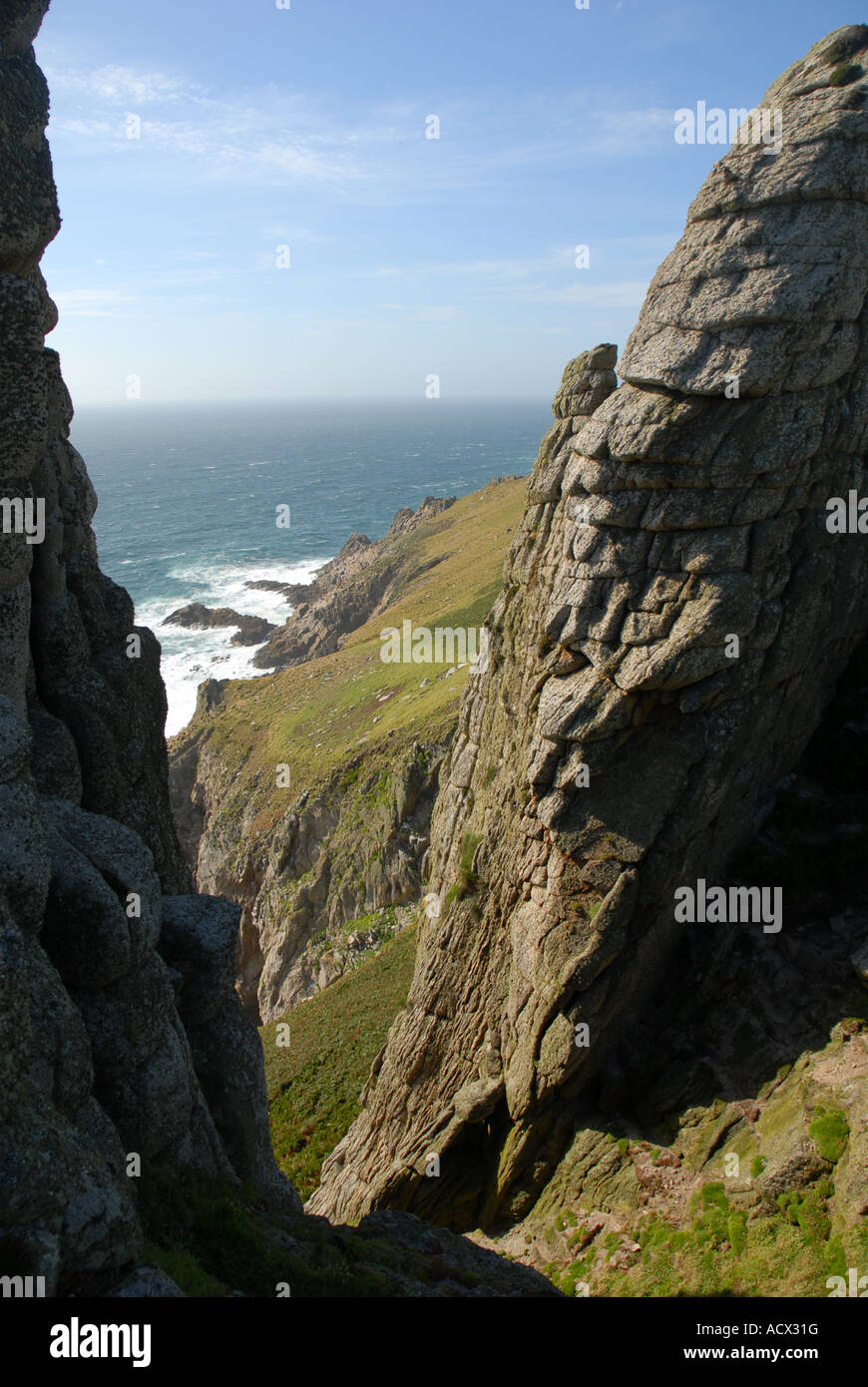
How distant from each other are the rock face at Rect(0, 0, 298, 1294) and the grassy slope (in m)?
35.9

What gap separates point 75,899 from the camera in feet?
39.5

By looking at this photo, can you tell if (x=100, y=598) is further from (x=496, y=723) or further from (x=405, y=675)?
(x=405, y=675)

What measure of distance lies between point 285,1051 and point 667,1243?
25.2 meters

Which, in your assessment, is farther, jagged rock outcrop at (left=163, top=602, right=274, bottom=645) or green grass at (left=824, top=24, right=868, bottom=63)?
jagged rock outcrop at (left=163, top=602, right=274, bottom=645)

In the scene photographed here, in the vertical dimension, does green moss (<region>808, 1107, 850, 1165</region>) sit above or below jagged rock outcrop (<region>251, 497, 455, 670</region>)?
below

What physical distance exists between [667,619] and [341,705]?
5280 centimetres

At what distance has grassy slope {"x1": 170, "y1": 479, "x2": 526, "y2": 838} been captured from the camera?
60906 mm

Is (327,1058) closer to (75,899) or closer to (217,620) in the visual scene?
(75,899)

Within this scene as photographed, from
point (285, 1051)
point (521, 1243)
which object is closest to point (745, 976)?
point (521, 1243)

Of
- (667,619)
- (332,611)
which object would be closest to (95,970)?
(667,619)

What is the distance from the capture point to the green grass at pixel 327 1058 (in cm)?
3362

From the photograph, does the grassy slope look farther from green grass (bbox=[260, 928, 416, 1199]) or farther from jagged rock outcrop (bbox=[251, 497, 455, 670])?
green grass (bbox=[260, 928, 416, 1199])

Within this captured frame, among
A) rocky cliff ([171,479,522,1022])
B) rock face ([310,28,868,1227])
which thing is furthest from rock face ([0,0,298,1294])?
rocky cliff ([171,479,522,1022])

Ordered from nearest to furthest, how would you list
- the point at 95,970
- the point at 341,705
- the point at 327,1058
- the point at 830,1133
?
the point at 95,970 → the point at 830,1133 → the point at 327,1058 → the point at 341,705
